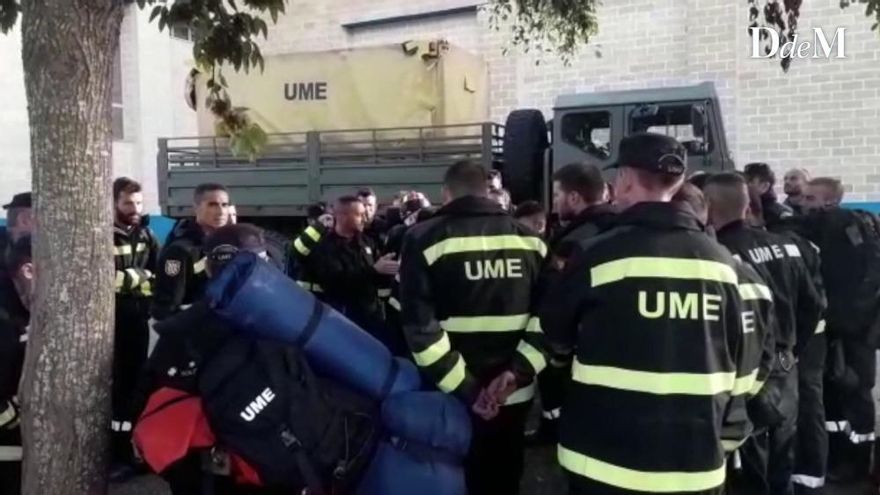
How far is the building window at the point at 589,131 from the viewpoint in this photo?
8633mm

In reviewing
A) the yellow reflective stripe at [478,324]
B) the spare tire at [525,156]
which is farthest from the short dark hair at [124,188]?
the spare tire at [525,156]

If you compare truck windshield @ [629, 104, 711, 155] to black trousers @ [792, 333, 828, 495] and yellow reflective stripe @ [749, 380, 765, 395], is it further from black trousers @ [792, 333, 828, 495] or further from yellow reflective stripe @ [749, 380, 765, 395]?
yellow reflective stripe @ [749, 380, 765, 395]

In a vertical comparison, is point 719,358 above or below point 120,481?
above

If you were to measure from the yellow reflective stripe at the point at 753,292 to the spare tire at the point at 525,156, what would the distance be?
6.09m

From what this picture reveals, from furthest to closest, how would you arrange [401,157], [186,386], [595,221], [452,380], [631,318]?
[401,157] → [595,221] → [452,380] → [186,386] → [631,318]

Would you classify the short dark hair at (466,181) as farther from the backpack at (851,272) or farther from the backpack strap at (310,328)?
the backpack at (851,272)

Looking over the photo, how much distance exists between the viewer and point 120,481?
14.6ft

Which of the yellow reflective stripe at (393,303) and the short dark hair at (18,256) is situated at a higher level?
the short dark hair at (18,256)

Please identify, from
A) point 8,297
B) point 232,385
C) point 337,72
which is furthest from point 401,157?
point 232,385

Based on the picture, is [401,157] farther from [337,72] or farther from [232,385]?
[232,385]

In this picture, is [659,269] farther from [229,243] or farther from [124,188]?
[124,188]

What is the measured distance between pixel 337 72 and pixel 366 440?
857 cm

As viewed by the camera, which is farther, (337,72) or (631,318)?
(337,72)

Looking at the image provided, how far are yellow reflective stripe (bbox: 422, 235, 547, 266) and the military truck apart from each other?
16.9ft
